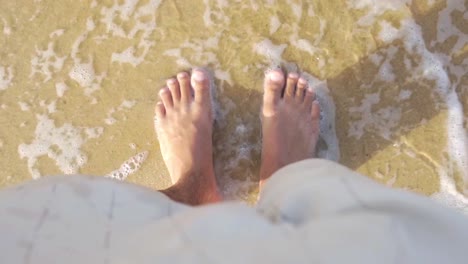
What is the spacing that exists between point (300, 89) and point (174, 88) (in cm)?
34

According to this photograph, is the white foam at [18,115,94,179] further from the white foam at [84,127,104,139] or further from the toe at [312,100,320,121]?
the toe at [312,100,320,121]

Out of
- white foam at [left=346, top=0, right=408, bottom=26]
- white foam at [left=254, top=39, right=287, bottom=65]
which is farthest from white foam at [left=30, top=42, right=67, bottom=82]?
white foam at [left=346, top=0, right=408, bottom=26]

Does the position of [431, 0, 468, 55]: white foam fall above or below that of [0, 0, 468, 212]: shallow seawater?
above

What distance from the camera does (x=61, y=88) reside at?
4.95 ft

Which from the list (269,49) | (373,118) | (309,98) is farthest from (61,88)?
(373,118)

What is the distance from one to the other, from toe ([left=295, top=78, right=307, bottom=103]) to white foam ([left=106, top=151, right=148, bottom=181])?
17.6 inches

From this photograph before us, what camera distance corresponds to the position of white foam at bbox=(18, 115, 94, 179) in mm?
1520

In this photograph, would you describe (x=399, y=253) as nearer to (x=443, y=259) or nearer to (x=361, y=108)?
(x=443, y=259)

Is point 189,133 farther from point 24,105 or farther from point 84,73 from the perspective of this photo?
point 24,105

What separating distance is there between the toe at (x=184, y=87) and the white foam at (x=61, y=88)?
0.32m

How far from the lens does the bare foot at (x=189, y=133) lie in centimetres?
147

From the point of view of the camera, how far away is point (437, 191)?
1472mm

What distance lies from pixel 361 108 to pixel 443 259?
67cm

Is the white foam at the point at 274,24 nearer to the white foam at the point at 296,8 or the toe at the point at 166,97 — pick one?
the white foam at the point at 296,8
